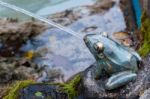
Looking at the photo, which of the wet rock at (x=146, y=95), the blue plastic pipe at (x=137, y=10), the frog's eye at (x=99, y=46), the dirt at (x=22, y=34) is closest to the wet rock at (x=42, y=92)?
the frog's eye at (x=99, y=46)

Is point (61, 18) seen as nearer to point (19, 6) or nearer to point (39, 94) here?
point (19, 6)

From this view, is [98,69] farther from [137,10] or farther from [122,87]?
[137,10]

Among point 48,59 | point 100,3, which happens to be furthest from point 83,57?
point 100,3

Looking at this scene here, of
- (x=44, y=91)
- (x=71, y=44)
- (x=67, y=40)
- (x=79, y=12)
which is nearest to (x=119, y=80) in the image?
(x=44, y=91)

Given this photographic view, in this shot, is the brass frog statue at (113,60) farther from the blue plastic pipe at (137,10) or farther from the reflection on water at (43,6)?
the reflection on water at (43,6)

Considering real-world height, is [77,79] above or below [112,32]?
below

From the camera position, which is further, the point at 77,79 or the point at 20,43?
the point at 20,43
